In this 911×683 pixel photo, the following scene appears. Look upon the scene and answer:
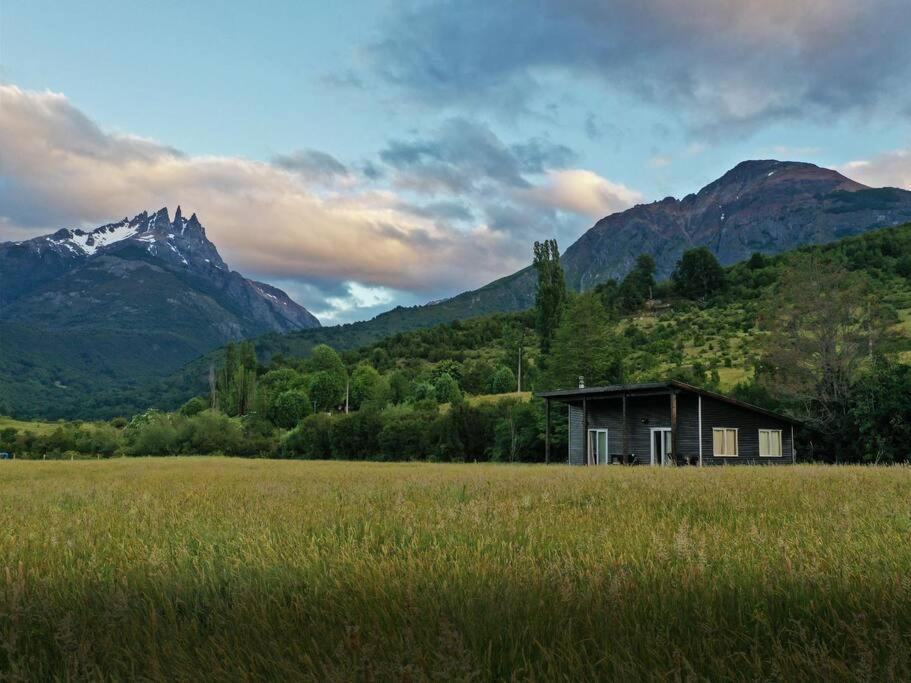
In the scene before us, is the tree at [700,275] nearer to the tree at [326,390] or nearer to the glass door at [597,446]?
the tree at [326,390]

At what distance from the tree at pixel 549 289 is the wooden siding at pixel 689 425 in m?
39.0

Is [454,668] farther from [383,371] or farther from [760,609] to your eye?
[383,371]

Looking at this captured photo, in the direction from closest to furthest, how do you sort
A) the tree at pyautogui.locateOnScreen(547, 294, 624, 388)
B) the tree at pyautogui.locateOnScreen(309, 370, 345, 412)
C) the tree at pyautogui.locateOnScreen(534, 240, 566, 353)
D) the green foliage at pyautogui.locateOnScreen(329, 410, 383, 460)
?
1. the tree at pyautogui.locateOnScreen(547, 294, 624, 388)
2. the green foliage at pyautogui.locateOnScreen(329, 410, 383, 460)
3. the tree at pyautogui.locateOnScreen(534, 240, 566, 353)
4. the tree at pyautogui.locateOnScreen(309, 370, 345, 412)

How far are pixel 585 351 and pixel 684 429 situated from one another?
1902 cm

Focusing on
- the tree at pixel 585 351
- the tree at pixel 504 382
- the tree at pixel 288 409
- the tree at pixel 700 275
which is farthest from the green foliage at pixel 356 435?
the tree at pixel 700 275

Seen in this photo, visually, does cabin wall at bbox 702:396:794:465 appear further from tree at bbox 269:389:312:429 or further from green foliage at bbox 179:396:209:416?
green foliage at bbox 179:396:209:416

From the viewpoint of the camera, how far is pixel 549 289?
8012 cm

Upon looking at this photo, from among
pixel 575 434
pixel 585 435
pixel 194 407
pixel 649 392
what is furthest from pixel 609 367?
pixel 194 407

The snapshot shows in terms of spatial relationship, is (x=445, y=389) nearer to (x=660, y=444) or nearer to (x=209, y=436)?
(x=209, y=436)

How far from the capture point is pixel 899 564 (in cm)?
367

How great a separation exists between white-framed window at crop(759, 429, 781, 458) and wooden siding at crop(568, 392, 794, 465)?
25cm

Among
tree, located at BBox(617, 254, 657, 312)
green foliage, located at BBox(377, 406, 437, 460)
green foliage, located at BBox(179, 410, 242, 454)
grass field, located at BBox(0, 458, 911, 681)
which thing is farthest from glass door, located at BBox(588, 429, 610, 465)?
tree, located at BBox(617, 254, 657, 312)

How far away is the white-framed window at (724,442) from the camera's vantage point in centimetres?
3716

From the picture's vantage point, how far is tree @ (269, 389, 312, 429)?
96562 millimetres
